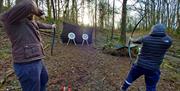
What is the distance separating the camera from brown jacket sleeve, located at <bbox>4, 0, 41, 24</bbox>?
3564mm

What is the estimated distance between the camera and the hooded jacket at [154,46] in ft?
19.9

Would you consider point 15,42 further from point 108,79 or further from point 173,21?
point 173,21

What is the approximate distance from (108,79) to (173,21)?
92.6 feet

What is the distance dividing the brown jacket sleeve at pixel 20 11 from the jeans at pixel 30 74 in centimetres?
59

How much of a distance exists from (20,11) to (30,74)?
815mm

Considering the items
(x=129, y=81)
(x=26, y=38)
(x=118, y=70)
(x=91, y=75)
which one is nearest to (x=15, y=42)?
(x=26, y=38)

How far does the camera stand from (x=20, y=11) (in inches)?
141

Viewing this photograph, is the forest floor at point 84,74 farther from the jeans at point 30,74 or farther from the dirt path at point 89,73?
the jeans at point 30,74

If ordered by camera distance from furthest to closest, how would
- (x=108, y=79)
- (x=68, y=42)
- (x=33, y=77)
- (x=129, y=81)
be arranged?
(x=68, y=42), (x=108, y=79), (x=129, y=81), (x=33, y=77)

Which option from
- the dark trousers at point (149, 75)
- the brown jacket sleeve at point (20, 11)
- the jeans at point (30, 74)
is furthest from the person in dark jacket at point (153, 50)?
the brown jacket sleeve at point (20, 11)

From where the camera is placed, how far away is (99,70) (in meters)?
8.94

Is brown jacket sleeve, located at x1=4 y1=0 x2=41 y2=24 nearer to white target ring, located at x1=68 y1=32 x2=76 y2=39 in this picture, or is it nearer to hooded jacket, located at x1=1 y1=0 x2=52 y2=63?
hooded jacket, located at x1=1 y1=0 x2=52 y2=63

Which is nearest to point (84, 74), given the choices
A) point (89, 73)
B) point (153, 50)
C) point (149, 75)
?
point (89, 73)

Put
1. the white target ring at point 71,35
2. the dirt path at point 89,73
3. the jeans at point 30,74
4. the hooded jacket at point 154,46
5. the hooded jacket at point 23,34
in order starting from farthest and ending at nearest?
the white target ring at point 71,35, the dirt path at point 89,73, the hooded jacket at point 154,46, the jeans at point 30,74, the hooded jacket at point 23,34
